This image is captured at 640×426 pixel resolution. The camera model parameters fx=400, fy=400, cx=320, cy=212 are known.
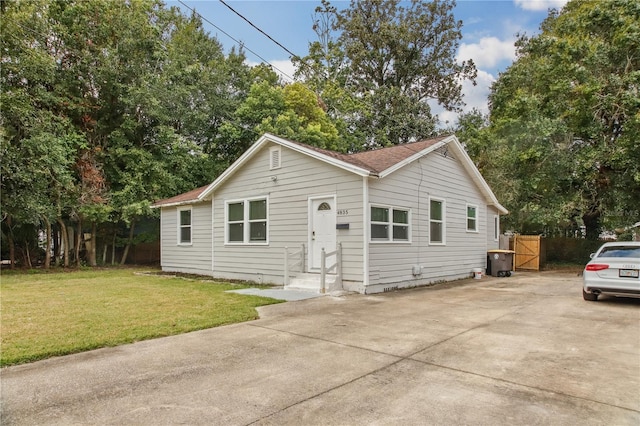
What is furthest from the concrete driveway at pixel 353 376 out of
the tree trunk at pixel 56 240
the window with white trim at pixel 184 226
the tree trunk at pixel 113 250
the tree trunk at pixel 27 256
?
the tree trunk at pixel 56 240

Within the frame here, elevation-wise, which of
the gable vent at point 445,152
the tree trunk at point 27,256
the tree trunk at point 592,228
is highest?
the gable vent at point 445,152

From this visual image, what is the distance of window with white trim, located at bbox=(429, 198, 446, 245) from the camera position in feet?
41.1

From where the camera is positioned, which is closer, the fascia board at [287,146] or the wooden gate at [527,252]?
the fascia board at [287,146]

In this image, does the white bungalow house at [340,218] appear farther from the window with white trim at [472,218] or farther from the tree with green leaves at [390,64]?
the tree with green leaves at [390,64]

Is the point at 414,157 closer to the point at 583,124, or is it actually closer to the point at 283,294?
the point at 283,294

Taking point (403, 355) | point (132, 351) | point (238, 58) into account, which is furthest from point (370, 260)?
point (238, 58)

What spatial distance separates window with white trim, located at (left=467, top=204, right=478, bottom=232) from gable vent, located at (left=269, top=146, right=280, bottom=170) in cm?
737

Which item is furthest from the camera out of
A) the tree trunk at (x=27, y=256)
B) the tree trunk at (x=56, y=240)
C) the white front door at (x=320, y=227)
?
the tree trunk at (x=56, y=240)

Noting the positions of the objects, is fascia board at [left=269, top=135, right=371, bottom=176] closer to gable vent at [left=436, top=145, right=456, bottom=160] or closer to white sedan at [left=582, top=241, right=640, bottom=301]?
gable vent at [left=436, top=145, right=456, bottom=160]

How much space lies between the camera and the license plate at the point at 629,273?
780 centimetres

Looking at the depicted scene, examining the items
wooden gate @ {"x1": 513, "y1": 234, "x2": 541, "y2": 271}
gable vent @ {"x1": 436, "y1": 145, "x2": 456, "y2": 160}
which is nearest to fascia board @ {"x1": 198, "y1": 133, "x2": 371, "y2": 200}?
gable vent @ {"x1": 436, "y1": 145, "x2": 456, "y2": 160}

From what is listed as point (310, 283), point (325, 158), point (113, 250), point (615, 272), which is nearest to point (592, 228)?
point (615, 272)

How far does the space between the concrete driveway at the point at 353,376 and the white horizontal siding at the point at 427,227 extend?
3.75m

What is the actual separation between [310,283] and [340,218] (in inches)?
73.7
